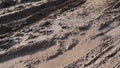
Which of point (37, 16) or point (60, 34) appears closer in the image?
point (60, 34)

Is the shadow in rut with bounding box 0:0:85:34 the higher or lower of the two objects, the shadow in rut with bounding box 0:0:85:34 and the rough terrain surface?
the higher

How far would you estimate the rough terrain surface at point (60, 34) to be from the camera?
474 cm

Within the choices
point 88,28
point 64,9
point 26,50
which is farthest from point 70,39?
point 64,9

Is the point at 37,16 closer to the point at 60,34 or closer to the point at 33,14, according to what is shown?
the point at 33,14

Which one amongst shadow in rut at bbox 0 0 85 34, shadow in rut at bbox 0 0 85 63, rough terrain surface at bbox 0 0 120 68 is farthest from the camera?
shadow in rut at bbox 0 0 85 34

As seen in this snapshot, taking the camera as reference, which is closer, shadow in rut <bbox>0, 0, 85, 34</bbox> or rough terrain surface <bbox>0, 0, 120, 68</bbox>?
rough terrain surface <bbox>0, 0, 120, 68</bbox>

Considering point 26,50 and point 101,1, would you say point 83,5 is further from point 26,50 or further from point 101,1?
point 26,50

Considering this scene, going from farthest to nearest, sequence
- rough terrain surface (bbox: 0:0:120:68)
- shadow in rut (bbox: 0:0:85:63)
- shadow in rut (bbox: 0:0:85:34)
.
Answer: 1. shadow in rut (bbox: 0:0:85:34)
2. shadow in rut (bbox: 0:0:85:63)
3. rough terrain surface (bbox: 0:0:120:68)

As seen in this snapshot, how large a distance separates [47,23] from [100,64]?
1.76 meters

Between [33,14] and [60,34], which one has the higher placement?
[33,14]

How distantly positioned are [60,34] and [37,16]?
3.17ft

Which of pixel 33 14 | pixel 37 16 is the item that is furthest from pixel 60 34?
pixel 33 14

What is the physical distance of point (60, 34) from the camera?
5.36 meters

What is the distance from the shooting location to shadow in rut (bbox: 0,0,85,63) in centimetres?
497
